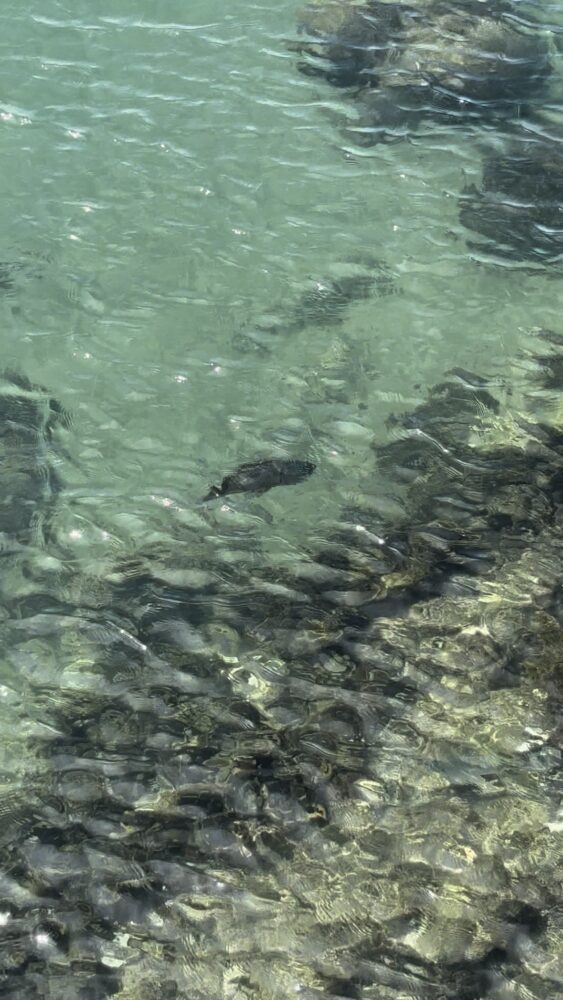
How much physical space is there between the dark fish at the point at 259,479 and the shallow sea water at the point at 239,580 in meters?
0.15

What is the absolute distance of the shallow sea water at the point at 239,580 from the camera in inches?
273

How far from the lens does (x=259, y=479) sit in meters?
10.7

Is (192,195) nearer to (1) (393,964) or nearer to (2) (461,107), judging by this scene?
(2) (461,107)

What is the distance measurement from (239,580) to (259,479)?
141 cm

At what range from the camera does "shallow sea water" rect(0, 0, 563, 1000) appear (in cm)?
692

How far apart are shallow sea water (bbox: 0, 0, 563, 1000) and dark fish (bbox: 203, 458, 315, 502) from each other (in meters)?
0.15

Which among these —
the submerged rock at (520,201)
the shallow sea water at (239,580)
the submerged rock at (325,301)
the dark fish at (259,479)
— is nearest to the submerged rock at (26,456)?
the shallow sea water at (239,580)

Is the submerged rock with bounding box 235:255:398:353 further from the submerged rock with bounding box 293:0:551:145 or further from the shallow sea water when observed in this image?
the submerged rock with bounding box 293:0:551:145

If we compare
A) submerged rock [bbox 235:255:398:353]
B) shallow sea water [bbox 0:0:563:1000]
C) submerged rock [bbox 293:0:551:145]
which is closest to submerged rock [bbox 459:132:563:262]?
A: shallow sea water [bbox 0:0:563:1000]

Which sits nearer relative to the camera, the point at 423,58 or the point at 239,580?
the point at 239,580

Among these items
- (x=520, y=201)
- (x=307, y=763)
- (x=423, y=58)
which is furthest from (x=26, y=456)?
(x=423, y=58)

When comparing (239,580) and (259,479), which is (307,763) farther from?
(259,479)

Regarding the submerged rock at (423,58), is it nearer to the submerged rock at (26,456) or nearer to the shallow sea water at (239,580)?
the shallow sea water at (239,580)

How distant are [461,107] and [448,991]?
14.2 meters
